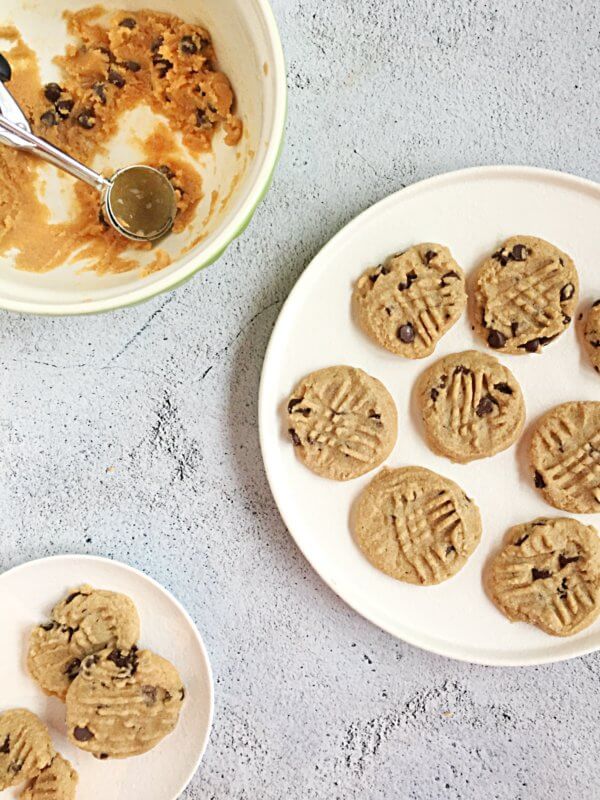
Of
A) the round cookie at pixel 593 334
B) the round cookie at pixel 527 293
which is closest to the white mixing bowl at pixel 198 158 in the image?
the round cookie at pixel 527 293

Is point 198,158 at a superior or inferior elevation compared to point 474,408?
superior

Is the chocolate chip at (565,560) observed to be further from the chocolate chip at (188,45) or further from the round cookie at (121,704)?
the chocolate chip at (188,45)

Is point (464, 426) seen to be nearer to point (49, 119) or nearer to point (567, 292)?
point (567, 292)

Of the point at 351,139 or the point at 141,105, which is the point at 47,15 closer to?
the point at 141,105

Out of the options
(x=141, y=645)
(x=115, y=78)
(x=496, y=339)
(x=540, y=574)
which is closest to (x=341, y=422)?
(x=496, y=339)

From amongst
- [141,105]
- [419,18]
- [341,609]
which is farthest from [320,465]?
[419,18]

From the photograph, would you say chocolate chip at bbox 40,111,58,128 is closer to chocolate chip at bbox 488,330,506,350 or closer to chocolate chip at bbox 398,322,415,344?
chocolate chip at bbox 398,322,415,344
